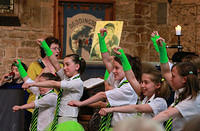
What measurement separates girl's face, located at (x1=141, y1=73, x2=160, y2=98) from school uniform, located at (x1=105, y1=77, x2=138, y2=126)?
0.23 metres

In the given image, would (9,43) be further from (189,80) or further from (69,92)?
(189,80)

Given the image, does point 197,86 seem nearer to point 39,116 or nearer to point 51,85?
point 51,85

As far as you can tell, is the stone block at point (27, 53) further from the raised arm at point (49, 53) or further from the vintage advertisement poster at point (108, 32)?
the raised arm at point (49, 53)

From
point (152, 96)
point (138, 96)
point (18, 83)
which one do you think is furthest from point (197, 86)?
point (18, 83)

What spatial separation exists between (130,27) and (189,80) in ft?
21.1

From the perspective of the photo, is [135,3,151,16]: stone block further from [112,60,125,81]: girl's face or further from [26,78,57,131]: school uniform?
[112,60,125,81]: girl's face

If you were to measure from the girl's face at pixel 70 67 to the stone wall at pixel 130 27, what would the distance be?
15.8ft

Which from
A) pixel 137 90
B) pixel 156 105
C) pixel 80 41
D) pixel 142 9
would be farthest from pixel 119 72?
pixel 142 9

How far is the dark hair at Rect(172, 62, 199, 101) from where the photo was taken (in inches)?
115

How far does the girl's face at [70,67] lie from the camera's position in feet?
13.5

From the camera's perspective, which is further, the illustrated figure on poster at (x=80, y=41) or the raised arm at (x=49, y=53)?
the illustrated figure on poster at (x=80, y=41)

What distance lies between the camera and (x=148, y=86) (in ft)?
11.0

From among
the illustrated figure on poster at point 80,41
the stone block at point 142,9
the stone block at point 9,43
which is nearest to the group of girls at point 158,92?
the illustrated figure on poster at point 80,41

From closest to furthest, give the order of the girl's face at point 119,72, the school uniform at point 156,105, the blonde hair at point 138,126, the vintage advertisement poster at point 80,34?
1. the blonde hair at point 138,126
2. the school uniform at point 156,105
3. the girl's face at point 119,72
4. the vintage advertisement poster at point 80,34
